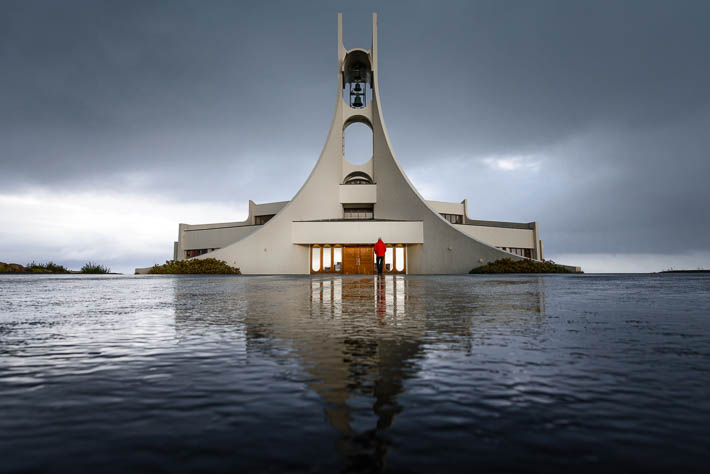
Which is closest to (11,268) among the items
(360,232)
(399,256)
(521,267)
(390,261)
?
(360,232)

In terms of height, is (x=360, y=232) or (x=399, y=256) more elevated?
(x=360, y=232)

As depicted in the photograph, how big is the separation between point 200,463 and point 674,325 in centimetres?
335

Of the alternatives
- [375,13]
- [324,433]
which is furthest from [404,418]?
[375,13]

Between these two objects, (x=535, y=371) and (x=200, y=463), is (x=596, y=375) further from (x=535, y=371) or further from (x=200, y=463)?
(x=200, y=463)

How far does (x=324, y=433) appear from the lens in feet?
3.67

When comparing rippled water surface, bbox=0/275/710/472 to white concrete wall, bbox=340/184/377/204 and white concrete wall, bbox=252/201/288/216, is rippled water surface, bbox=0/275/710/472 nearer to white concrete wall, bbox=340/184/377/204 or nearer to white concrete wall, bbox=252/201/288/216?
white concrete wall, bbox=340/184/377/204

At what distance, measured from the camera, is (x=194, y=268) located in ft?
89.5

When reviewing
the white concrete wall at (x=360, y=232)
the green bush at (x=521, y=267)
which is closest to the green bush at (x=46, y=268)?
the white concrete wall at (x=360, y=232)

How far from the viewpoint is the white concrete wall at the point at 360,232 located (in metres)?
30.2

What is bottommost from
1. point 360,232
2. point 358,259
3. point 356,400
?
point 356,400

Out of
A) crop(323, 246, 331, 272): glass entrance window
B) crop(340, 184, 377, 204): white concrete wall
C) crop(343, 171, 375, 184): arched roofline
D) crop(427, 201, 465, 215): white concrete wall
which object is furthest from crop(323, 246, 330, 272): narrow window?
crop(427, 201, 465, 215): white concrete wall

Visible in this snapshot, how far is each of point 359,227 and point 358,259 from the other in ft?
8.84

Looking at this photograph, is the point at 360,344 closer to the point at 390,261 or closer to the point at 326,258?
the point at 390,261

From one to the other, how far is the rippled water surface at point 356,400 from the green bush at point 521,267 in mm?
Answer: 22633
